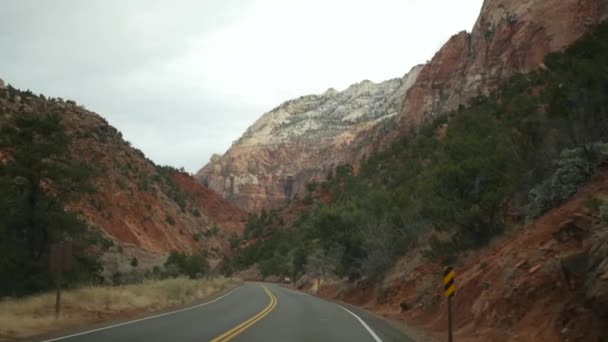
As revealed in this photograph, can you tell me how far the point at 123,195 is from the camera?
79.2 meters

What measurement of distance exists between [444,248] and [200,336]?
47.1 feet

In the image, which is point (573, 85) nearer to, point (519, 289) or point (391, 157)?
point (519, 289)

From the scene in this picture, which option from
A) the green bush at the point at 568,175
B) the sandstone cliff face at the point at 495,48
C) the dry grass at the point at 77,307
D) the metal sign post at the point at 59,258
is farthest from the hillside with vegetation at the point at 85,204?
the sandstone cliff face at the point at 495,48

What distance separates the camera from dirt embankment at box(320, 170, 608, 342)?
1088cm

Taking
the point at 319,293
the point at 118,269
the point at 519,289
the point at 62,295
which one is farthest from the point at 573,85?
the point at 118,269

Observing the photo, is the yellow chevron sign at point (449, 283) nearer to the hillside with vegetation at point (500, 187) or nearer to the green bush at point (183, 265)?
the hillside with vegetation at point (500, 187)

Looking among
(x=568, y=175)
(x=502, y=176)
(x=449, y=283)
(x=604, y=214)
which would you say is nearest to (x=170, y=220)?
(x=502, y=176)

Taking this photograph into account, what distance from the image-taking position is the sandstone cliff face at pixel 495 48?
65.8 metres

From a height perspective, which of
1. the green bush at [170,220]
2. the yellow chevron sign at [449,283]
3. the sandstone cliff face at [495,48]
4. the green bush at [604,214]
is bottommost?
the yellow chevron sign at [449,283]

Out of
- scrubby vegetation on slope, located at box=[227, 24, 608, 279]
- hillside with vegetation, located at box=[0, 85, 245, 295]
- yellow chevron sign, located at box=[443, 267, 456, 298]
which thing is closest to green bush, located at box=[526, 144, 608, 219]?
scrubby vegetation on slope, located at box=[227, 24, 608, 279]

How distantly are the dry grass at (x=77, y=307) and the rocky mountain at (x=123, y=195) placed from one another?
3448 cm

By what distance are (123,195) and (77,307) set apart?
6077 cm

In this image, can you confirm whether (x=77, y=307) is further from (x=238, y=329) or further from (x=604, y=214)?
(x=604, y=214)

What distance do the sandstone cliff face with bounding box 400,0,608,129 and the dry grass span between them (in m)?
52.6
